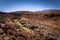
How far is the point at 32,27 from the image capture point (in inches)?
220

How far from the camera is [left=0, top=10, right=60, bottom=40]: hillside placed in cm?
466

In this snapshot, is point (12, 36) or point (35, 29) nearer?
point (12, 36)

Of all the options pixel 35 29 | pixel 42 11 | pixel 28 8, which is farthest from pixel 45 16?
pixel 35 29

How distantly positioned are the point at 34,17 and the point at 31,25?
1.33 metres

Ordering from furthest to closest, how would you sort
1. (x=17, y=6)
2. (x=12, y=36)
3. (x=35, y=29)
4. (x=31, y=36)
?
(x=17, y=6), (x=35, y=29), (x=31, y=36), (x=12, y=36)

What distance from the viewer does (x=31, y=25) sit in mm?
5711

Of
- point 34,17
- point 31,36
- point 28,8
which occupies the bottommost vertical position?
point 31,36

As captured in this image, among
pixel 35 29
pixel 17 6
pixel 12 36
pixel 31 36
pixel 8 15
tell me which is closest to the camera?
pixel 12 36

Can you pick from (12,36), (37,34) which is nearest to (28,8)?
(37,34)

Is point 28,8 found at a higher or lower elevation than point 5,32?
higher

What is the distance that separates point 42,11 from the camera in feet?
22.6

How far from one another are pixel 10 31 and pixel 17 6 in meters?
1.94

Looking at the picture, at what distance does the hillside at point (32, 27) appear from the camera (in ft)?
15.3

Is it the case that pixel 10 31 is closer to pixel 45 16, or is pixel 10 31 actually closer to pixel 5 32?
pixel 5 32
